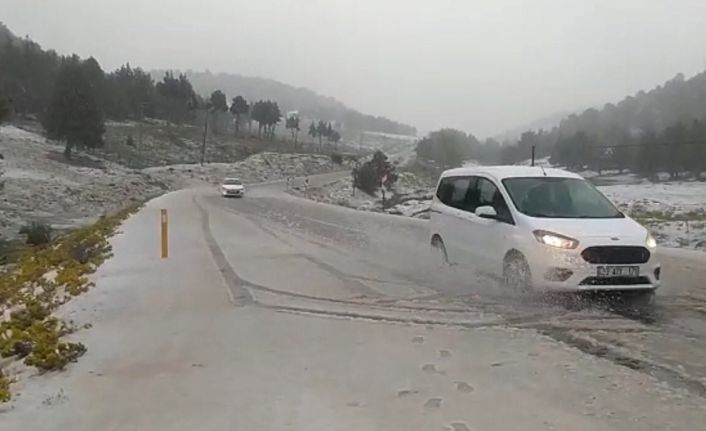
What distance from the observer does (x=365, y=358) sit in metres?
5.89

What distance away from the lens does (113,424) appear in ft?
14.7

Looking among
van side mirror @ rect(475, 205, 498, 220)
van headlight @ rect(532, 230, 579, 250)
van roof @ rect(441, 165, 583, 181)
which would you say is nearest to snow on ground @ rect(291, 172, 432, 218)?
van roof @ rect(441, 165, 583, 181)

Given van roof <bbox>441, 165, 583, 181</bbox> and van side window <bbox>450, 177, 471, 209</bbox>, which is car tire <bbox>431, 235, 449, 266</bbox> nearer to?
van side window <bbox>450, 177, 471, 209</bbox>

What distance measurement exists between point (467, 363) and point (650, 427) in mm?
1763

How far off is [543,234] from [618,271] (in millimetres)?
957

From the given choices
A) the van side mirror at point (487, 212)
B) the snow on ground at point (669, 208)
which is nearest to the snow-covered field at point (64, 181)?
the van side mirror at point (487, 212)

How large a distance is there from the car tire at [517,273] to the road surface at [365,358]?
201 millimetres

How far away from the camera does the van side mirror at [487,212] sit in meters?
9.22

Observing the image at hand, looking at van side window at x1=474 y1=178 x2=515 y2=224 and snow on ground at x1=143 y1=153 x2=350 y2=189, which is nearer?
van side window at x1=474 y1=178 x2=515 y2=224

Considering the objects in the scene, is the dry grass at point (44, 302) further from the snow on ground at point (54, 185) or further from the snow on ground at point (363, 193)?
the snow on ground at point (363, 193)

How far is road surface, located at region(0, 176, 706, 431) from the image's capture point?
4.54 m

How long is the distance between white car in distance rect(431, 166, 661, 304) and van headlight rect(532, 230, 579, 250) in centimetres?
1

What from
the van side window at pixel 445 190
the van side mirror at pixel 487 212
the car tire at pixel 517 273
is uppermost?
the van side window at pixel 445 190

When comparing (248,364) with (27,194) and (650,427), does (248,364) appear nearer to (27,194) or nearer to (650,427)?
(650,427)
